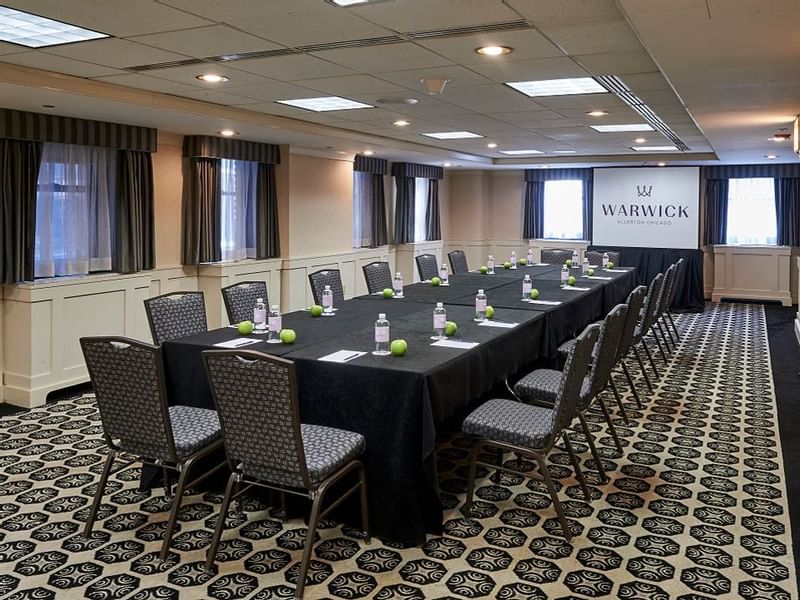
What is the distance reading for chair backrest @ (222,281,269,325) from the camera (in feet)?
17.3

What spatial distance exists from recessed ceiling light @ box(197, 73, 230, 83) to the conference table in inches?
64.9

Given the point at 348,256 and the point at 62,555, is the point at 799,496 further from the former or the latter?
the point at 348,256

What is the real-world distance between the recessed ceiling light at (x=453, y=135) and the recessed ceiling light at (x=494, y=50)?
3.96 meters

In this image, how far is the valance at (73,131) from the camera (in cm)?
559

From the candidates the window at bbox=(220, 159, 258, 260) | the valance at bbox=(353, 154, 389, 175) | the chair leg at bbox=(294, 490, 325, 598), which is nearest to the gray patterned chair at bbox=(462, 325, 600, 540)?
the chair leg at bbox=(294, 490, 325, 598)

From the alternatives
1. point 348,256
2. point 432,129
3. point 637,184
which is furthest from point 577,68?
point 637,184

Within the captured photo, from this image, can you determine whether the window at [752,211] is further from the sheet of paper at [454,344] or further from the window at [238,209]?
the sheet of paper at [454,344]

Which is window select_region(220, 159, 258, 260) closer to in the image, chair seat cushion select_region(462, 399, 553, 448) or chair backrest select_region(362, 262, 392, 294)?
chair backrest select_region(362, 262, 392, 294)

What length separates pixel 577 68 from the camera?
14.7 feet

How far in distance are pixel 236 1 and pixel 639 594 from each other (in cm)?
299

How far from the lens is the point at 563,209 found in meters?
13.5

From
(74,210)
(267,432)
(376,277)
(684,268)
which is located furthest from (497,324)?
(684,268)

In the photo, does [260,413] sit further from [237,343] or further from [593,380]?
[593,380]

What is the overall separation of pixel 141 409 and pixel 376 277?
4.43 meters
